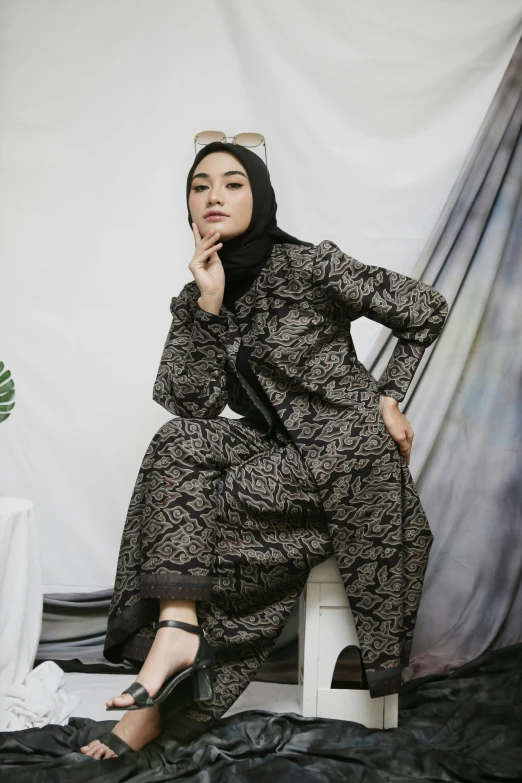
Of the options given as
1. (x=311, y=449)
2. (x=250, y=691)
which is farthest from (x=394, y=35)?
(x=250, y=691)

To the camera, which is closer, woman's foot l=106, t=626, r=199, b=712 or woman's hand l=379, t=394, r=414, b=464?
woman's foot l=106, t=626, r=199, b=712

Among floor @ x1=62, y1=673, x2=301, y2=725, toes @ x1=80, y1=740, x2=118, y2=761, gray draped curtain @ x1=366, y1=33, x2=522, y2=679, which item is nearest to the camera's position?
toes @ x1=80, y1=740, x2=118, y2=761

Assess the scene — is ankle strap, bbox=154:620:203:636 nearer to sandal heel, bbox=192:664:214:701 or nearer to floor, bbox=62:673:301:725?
sandal heel, bbox=192:664:214:701

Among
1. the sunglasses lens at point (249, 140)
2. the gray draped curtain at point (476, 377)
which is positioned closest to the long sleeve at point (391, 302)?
the sunglasses lens at point (249, 140)

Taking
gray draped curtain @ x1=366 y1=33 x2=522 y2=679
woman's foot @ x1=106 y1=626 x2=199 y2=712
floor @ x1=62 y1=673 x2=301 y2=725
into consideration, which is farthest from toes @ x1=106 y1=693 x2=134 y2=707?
gray draped curtain @ x1=366 y1=33 x2=522 y2=679

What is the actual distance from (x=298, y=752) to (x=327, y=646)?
235 mm

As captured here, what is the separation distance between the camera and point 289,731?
157 centimetres

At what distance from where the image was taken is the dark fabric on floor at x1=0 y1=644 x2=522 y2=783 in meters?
1.39

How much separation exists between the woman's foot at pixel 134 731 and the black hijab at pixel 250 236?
88 cm

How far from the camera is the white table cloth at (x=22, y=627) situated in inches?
70.1

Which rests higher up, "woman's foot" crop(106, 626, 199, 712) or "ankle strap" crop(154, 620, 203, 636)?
"ankle strap" crop(154, 620, 203, 636)

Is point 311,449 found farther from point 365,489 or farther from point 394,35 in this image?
point 394,35

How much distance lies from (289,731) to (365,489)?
1.58 ft

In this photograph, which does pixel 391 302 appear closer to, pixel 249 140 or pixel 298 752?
pixel 249 140
